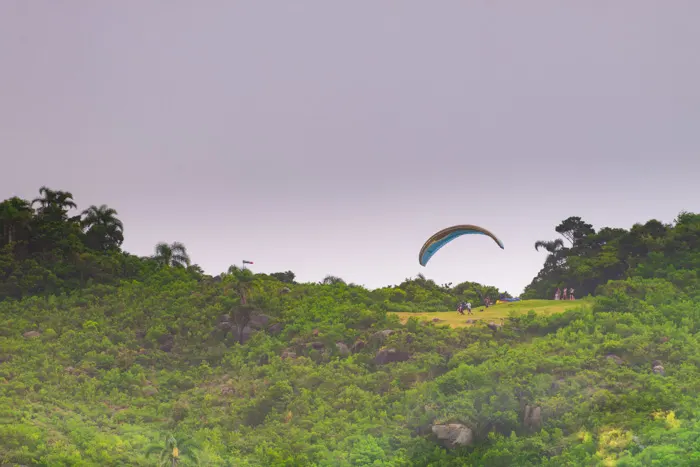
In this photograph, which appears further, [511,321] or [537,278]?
[537,278]

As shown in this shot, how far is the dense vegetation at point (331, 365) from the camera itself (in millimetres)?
37906

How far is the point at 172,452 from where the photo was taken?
36.0 m

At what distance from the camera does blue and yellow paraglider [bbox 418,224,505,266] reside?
151 ft

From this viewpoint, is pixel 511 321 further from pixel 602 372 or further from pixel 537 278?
pixel 537 278

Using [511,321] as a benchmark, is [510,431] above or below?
below

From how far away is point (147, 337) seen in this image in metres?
53.0

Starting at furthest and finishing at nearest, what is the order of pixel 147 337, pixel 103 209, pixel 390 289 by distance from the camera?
pixel 103 209 → pixel 390 289 → pixel 147 337

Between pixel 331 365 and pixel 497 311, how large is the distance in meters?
10.5

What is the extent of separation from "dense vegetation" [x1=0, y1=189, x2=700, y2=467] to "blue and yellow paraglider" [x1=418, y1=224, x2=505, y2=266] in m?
3.89

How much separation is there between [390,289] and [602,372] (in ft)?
63.2

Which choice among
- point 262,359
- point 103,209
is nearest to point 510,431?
point 262,359

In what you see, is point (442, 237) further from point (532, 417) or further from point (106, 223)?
point (106, 223)

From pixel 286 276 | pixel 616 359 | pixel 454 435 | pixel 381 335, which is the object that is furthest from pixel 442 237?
pixel 286 276

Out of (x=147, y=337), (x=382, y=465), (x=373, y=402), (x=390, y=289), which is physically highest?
(x=390, y=289)
